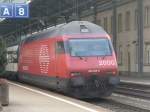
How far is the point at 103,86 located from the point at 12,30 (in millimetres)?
49528

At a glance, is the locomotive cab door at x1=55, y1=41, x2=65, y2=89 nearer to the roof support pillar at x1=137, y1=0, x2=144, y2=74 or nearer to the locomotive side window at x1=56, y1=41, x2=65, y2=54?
the locomotive side window at x1=56, y1=41, x2=65, y2=54

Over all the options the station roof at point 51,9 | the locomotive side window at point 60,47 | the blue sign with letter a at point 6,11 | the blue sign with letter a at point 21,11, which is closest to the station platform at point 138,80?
the station roof at point 51,9

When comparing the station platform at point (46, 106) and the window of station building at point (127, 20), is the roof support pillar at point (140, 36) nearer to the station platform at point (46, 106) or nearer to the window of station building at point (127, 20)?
the window of station building at point (127, 20)

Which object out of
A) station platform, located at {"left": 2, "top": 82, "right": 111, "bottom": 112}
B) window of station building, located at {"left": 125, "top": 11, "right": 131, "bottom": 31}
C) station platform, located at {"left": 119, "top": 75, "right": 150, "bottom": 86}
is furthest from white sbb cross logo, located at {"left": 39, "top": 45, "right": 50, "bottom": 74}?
window of station building, located at {"left": 125, "top": 11, "right": 131, "bottom": 31}

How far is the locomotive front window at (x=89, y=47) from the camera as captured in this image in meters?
22.7

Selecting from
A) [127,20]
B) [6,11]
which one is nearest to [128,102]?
[6,11]

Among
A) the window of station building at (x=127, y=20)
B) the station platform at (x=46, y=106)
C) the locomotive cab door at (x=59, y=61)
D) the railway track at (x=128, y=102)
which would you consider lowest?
the railway track at (x=128, y=102)

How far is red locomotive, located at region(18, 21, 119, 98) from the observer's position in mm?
22016

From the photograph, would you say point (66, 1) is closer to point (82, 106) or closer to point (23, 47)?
point (23, 47)

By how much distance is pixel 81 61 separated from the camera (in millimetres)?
22328

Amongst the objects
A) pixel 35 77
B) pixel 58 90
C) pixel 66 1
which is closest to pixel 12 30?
pixel 66 1

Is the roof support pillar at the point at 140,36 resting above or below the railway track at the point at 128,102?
above

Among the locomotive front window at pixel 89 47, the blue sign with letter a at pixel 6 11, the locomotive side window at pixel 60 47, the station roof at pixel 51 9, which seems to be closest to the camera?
the locomotive front window at pixel 89 47

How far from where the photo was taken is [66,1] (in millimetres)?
50344
